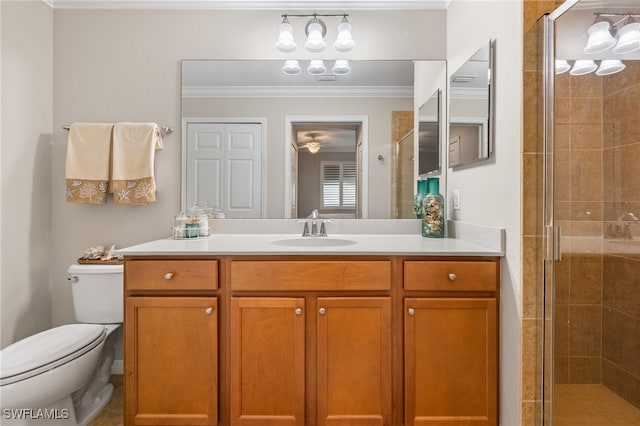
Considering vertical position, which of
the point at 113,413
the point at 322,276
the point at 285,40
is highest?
the point at 285,40

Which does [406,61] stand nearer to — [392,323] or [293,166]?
[293,166]

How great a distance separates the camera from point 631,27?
42.0 inches

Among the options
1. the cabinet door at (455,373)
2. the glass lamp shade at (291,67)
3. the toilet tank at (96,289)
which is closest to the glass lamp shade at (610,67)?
the cabinet door at (455,373)

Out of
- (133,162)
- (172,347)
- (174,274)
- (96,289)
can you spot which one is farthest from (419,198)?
(96,289)

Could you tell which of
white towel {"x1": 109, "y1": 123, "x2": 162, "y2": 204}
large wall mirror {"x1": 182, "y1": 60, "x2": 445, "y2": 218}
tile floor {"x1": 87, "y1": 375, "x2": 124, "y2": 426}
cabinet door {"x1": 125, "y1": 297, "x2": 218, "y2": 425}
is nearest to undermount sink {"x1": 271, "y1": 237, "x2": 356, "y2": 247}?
large wall mirror {"x1": 182, "y1": 60, "x2": 445, "y2": 218}

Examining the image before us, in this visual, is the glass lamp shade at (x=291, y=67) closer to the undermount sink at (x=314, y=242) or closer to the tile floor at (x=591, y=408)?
the undermount sink at (x=314, y=242)

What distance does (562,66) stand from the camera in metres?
1.29

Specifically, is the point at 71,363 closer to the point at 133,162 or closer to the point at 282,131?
the point at 133,162

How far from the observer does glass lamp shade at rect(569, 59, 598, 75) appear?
118 cm

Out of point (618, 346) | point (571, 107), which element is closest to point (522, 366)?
point (618, 346)

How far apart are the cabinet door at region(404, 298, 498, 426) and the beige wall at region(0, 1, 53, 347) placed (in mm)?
2079

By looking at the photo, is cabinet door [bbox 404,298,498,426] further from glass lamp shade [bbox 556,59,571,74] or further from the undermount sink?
glass lamp shade [bbox 556,59,571,74]

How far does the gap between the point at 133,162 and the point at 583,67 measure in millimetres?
2144

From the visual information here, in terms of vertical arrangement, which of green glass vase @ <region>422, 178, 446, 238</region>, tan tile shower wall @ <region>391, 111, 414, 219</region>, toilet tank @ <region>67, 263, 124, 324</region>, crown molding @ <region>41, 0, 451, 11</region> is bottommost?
toilet tank @ <region>67, 263, 124, 324</region>
